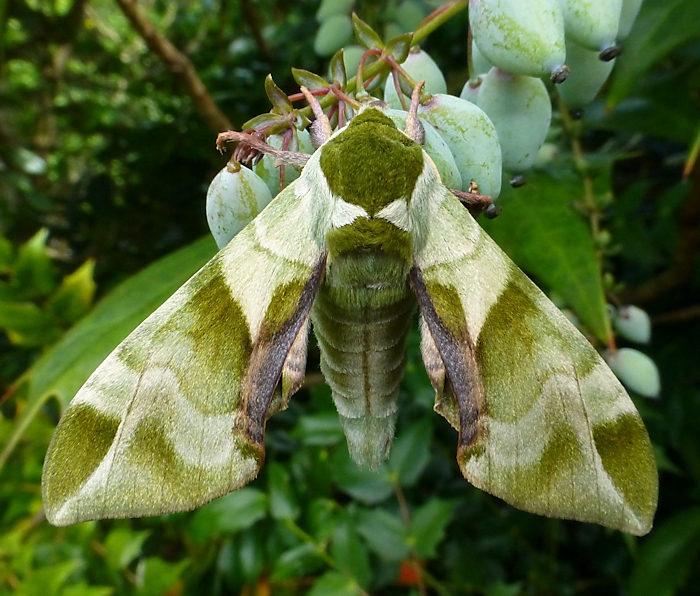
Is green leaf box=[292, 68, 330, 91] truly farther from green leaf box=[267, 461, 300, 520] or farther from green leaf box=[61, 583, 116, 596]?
green leaf box=[61, 583, 116, 596]

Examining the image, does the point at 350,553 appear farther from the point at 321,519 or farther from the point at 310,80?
the point at 310,80

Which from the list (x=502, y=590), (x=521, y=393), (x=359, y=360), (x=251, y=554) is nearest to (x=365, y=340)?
(x=359, y=360)

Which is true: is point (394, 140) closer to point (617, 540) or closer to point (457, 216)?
Result: point (457, 216)

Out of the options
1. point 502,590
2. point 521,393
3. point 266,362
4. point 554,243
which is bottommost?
point 502,590

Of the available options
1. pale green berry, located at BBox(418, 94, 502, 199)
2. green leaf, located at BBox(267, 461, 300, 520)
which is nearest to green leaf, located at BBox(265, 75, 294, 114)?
pale green berry, located at BBox(418, 94, 502, 199)

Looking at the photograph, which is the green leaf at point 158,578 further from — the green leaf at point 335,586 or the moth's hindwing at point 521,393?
the moth's hindwing at point 521,393

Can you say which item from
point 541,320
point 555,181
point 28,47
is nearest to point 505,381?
point 541,320

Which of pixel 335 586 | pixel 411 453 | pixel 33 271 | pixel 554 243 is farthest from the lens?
pixel 33 271
